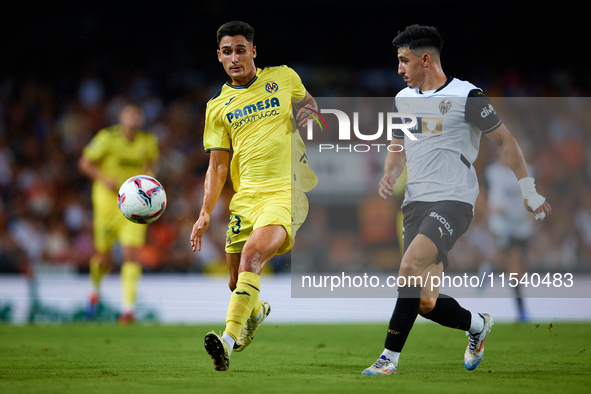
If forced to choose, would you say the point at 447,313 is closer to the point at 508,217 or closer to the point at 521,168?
the point at 521,168

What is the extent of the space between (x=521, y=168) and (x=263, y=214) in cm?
192

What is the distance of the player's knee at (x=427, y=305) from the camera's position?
4.99 m

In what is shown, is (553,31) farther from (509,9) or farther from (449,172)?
(449,172)

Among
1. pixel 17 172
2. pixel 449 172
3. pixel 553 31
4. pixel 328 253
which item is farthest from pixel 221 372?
pixel 553 31

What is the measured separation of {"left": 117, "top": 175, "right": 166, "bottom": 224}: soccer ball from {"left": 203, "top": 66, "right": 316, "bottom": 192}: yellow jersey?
2.00 feet

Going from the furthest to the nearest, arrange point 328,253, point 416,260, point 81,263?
point 81,263 < point 328,253 < point 416,260

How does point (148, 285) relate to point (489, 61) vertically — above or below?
below

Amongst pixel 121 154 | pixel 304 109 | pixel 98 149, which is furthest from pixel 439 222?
pixel 98 149

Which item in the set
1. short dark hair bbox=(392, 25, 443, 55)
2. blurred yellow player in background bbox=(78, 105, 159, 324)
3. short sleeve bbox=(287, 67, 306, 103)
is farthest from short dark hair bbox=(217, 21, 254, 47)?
blurred yellow player in background bbox=(78, 105, 159, 324)

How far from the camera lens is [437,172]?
16.8 feet

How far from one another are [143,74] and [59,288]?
225 inches

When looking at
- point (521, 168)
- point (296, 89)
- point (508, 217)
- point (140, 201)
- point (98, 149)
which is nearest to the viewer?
point (521, 168)

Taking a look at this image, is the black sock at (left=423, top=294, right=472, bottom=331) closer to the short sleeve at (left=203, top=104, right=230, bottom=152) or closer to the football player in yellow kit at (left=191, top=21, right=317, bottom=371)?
the football player in yellow kit at (left=191, top=21, right=317, bottom=371)

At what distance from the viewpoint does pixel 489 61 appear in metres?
14.2
